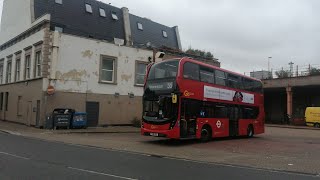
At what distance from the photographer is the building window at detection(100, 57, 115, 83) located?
33.9 metres

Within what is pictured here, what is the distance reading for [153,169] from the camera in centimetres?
1176

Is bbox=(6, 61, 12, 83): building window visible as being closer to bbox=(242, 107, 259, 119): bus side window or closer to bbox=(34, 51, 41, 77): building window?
bbox=(34, 51, 41, 77): building window

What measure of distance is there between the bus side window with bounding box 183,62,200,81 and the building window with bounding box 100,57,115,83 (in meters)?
13.8

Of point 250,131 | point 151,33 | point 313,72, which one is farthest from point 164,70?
point 313,72

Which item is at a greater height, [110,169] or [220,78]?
[220,78]

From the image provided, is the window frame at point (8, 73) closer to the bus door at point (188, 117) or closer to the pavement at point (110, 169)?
the bus door at point (188, 117)

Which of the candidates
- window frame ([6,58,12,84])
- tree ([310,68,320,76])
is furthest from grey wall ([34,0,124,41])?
tree ([310,68,320,76])

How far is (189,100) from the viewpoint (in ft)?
68.8

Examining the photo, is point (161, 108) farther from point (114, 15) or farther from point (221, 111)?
point (114, 15)

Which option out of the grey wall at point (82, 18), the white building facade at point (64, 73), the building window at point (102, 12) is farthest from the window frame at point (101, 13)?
the white building facade at point (64, 73)

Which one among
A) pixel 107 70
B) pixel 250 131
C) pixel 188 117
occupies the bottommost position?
pixel 250 131

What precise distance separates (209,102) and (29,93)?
16.5 metres

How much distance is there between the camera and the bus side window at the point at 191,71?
68.0 ft

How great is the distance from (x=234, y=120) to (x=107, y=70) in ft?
43.1
